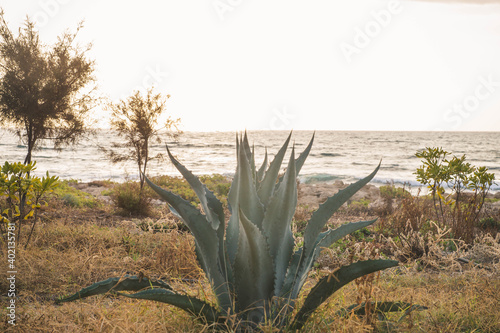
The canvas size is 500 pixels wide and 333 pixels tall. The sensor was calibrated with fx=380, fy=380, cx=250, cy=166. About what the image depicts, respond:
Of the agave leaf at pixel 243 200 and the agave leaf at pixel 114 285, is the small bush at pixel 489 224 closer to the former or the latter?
the agave leaf at pixel 243 200

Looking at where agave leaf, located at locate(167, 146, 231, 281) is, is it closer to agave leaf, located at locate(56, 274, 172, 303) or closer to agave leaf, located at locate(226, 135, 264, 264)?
agave leaf, located at locate(226, 135, 264, 264)

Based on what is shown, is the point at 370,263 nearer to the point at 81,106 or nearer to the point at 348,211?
the point at 348,211

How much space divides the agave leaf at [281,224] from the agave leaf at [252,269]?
10 centimetres

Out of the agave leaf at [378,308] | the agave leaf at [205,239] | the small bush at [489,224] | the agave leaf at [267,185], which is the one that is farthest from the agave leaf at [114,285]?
the small bush at [489,224]

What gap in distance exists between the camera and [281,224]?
216 cm

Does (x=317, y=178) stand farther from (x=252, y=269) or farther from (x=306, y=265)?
(x=252, y=269)

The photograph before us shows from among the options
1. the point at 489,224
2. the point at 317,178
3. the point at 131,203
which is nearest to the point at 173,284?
the point at 131,203

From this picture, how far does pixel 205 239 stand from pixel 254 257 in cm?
30

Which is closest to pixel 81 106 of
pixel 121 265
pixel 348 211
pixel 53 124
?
pixel 53 124

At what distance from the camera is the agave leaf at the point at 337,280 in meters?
Answer: 1.94

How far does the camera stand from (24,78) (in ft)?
31.0

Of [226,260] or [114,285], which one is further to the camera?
[226,260]

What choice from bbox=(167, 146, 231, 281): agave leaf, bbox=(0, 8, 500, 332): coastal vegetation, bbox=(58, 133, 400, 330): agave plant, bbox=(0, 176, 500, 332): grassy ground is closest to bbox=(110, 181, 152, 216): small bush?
bbox=(0, 8, 500, 332): coastal vegetation

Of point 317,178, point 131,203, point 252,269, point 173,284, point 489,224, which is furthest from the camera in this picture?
point 317,178
